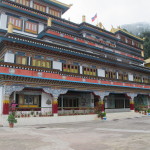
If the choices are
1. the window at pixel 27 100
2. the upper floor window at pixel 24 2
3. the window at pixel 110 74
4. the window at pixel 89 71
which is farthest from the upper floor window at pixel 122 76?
the upper floor window at pixel 24 2

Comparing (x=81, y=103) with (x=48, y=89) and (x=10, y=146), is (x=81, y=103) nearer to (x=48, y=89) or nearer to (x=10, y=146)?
(x=48, y=89)

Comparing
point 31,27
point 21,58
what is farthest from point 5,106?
point 31,27

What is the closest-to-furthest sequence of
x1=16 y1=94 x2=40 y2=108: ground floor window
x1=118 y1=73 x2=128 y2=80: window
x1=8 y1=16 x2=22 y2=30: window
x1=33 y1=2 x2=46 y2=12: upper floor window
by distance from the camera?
x1=16 y1=94 x2=40 y2=108: ground floor window
x1=8 y1=16 x2=22 y2=30: window
x1=33 y1=2 x2=46 y2=12: upper floor window
x1=118 y1=73 x2=128 y2=80: window

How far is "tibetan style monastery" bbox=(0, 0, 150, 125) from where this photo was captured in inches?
643

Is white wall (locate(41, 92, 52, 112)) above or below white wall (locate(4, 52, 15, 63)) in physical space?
below

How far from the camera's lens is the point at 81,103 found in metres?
23.5

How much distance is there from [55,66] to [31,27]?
7.76m

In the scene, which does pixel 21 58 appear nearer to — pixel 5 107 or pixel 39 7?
pixel 5 107

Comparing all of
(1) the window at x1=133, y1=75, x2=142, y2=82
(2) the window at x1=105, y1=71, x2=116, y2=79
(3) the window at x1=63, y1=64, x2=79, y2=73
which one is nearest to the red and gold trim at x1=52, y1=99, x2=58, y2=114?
(3) the window at x1=63, y1=64, x2=79, y2=73

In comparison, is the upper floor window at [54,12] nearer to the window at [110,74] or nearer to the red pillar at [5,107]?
the window at [110,74]

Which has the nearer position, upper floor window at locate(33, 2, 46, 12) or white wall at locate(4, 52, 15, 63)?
white wall at locate(4, 52, 15, 63)

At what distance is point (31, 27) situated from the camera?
23547 mm

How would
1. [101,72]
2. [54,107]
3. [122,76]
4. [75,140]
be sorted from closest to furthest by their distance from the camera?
1. [75,140]
2. [54,107]
3. [101,72]
4. [122,76]

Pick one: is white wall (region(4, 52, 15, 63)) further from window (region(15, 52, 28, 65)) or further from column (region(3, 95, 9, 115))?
column (region(3, 95, 9, 115))
